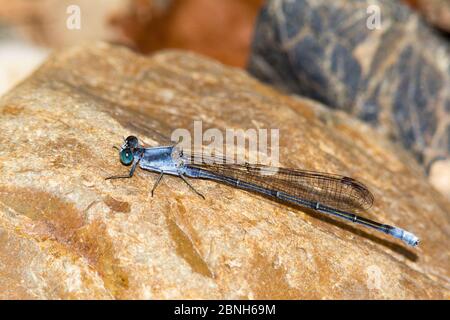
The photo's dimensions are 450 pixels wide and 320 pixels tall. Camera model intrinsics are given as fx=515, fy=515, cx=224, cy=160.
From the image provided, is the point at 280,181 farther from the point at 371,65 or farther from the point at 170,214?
the point at 371,65

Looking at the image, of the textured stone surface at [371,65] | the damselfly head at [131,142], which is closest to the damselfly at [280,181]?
the damselfly head at [131,142]

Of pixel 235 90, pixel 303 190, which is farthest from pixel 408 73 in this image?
pixel 303 190

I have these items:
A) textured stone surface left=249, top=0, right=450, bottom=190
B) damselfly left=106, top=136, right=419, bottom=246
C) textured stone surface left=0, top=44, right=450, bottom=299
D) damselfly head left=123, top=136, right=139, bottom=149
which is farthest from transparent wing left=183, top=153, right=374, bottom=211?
textured stone surface left=249, top=0, right=450, bottom=190

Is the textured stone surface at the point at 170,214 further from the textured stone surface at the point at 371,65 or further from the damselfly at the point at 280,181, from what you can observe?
the textured stone surface at the point at 371,65

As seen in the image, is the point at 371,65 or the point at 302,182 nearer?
the point at 302,182

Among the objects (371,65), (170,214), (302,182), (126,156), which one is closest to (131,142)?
(126,156)

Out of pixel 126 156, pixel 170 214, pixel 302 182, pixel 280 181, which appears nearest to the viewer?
pixel 170 214

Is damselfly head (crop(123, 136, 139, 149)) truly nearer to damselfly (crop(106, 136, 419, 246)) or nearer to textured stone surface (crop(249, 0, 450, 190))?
damselfly (crop(106, 136, 419, 246))
